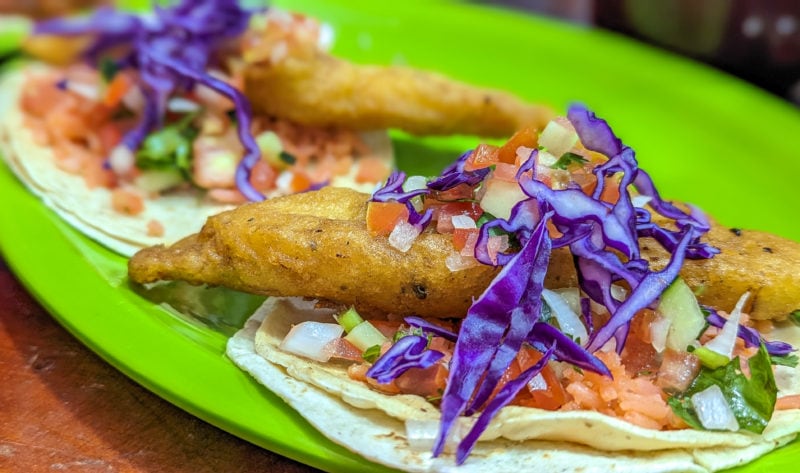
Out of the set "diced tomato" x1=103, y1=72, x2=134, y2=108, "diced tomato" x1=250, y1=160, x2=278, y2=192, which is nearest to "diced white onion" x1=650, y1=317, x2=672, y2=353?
"diced tomato" x1=250, y1=160, x2=278, y2=192

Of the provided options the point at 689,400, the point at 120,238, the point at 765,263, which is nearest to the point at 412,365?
the point at 689,400

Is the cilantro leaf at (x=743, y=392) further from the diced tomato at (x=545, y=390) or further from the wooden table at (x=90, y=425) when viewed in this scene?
the wooden table at (x=90, y=425)

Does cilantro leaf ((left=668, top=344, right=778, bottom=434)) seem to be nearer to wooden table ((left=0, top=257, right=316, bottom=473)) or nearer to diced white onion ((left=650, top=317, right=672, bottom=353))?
diced white onion ((left=650, top=317, right=672, bottom=353))

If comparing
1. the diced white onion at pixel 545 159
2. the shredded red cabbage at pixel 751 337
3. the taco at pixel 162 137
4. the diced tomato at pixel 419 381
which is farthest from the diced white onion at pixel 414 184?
the taco at pixel 162 137

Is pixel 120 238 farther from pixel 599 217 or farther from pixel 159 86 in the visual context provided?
pixel 599 217

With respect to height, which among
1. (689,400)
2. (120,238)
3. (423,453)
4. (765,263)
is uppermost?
(765,263)
